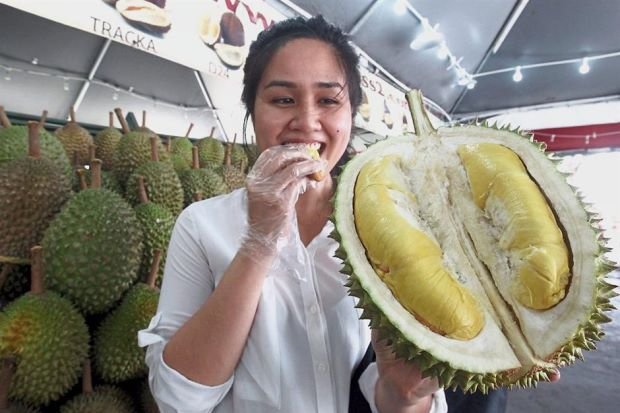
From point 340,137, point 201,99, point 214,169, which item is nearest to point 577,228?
point 340,137

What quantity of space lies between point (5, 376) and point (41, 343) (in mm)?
136

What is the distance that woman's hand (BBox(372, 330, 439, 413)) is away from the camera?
2.24 ft

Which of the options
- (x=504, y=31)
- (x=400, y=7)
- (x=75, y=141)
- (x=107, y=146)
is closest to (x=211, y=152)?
(x=107, y=146)

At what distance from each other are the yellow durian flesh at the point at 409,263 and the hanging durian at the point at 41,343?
32.2 inches

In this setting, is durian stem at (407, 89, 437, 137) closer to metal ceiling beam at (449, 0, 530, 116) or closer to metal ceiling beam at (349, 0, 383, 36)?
metal ceiling beam at (349, 0, 383, 36)

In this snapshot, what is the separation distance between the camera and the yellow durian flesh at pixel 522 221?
0.64 meters

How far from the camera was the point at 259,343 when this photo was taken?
83cm

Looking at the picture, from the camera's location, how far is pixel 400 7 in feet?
13.5

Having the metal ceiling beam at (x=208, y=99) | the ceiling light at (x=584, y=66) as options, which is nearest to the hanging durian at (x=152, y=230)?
the metal ceiling beam at (x=208, y=99)

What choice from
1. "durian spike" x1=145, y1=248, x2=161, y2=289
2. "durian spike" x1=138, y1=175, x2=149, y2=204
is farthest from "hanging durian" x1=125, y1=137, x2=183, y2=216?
"durian spike" x1=145, y1=248, x2=161, y2=289

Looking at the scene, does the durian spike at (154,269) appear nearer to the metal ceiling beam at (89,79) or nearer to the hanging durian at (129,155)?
the hanging durian at (129,155)

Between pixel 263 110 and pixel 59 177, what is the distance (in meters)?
0.76

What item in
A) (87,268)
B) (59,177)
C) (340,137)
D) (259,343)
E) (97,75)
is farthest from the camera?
(97,75)

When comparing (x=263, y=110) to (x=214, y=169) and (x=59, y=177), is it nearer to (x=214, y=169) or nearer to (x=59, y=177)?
(x=59, y=177)
